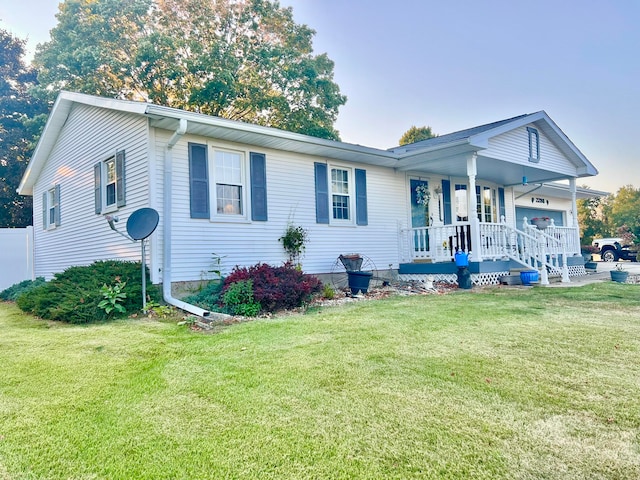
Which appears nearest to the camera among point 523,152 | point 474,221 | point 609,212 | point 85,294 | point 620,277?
point 85,294

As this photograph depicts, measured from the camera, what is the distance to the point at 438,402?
2.34 meters

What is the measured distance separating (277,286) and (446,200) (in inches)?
297

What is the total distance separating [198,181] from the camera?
7160 millimetres

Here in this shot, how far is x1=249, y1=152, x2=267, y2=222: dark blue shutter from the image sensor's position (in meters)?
7.85

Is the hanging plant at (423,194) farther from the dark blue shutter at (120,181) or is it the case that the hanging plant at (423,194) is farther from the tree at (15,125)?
the tree at (15,125)

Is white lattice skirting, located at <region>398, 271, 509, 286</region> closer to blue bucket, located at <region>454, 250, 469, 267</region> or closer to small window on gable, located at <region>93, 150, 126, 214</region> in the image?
blue bucket, located at <region>454, 250, 469, 267</region>

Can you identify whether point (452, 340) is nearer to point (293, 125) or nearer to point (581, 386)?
point (581, 386)

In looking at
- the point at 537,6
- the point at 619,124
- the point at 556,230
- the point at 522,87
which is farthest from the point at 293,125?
the point at 619,124

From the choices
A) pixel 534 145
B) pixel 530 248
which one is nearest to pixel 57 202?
pixel 530 248

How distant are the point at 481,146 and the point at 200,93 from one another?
482 inches

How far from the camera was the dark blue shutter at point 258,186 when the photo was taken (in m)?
7.85

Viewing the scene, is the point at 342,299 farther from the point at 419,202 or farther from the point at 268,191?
the point at 419,202

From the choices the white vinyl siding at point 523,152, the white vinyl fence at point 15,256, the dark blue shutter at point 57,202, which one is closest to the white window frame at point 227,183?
the white vinyl siding at point 523,152

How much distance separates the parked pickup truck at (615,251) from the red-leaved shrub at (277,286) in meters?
21.1
